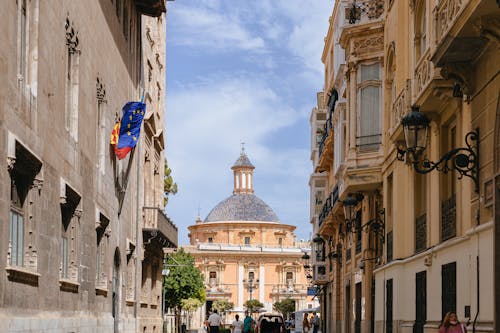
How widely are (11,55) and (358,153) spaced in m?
15.6

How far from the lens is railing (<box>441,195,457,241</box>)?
54.3ft

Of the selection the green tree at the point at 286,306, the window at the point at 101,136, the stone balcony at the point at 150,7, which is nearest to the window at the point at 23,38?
the window at the point at 101,136

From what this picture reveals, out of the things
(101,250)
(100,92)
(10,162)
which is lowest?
(101,250)

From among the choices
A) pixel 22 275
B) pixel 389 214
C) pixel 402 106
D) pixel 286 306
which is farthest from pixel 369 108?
pixel 286 306

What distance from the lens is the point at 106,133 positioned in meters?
23.8

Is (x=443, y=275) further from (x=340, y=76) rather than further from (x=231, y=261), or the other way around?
(x=231, y=261)

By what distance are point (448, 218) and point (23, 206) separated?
741 centimetres

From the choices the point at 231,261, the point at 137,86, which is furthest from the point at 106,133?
the point at 231,261

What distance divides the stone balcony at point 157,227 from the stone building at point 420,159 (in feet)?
21.6

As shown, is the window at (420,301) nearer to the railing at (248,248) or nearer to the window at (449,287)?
the window at (449,287)

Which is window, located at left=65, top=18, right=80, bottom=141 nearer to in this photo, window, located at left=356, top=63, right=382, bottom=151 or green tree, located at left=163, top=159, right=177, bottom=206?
window, located at left=356, top=63, right=382, bottom=151

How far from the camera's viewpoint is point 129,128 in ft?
86.3

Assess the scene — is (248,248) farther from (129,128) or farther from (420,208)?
(420,208)

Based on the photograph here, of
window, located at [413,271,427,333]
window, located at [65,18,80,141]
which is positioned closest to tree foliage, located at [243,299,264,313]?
window, located at [413,271,427,333]
